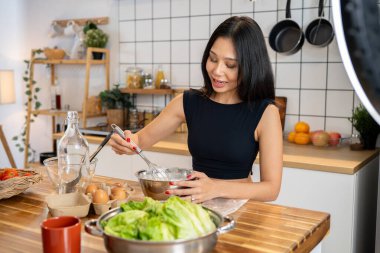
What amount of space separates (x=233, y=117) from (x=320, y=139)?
858mm

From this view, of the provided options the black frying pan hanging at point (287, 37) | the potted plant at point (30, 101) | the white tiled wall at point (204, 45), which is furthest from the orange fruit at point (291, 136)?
the potted plant at point (30, 101)

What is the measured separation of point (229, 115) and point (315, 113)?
0.99 m

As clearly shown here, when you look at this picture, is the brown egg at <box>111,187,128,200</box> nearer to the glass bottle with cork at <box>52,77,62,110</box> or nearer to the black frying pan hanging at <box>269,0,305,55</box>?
the black frying pan hanging at <box>269,0,305,55</box>

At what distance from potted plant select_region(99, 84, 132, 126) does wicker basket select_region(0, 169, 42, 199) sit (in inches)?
66.2

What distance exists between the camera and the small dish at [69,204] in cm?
107

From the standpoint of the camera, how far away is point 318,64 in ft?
7.85

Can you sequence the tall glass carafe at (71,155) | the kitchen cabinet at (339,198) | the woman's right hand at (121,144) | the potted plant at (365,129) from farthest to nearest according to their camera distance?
the potted plant at (365,129), the kitchen cabinet at (339,198), the woman's right hand at (121,144), the tall glass carafe at (71,155)

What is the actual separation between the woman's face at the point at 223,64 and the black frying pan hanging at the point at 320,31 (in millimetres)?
1017

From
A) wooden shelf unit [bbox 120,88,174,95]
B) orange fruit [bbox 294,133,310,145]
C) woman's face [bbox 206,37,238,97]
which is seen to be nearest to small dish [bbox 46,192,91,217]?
woman's face [bbox 206,37,238,97]

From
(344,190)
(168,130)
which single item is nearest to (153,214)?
(168,130)

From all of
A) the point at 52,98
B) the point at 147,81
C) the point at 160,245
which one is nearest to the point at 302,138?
the point at 147,81

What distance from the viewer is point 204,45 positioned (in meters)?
2.77

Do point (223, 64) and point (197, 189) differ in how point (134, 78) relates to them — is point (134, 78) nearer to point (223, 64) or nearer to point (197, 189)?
point (223, 64)

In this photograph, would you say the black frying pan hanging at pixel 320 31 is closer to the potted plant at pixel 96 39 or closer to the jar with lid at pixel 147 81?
the jar with lid at pixel 147 81
